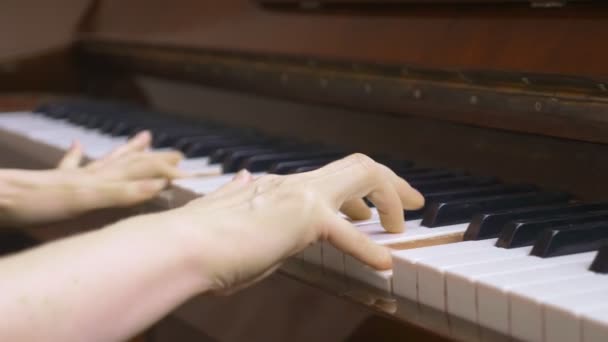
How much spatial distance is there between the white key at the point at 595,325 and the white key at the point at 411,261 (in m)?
0.19

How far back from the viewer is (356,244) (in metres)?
0.85

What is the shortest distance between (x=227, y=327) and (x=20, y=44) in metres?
1.64

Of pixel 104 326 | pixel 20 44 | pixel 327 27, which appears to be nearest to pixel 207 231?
pixel 104 326

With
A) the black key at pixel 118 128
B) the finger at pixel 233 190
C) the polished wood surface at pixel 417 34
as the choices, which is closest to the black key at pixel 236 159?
the polished wood surface at pixel 417 34

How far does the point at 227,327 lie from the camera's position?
1.12 metres

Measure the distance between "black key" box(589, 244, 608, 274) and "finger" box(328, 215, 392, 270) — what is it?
185 millimetres

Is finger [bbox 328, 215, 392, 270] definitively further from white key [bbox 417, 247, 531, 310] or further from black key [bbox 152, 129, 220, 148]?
black key [bbox 152, 129, 220, 148]

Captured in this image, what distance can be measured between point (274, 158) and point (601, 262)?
673 millimetres

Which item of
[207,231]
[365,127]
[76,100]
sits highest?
[207,231]

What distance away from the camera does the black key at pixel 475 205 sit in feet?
3.25

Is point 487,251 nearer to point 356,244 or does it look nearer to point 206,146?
point 356,244

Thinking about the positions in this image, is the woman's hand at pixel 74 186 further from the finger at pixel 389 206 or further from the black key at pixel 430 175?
the finger at pixel 389 206

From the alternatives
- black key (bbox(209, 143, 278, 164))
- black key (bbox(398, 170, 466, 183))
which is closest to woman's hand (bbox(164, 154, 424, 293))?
black key (bbox(398, 170, 466, 183))

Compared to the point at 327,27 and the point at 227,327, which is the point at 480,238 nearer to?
the point at 227,327
